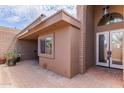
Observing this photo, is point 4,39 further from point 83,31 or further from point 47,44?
point 83,31

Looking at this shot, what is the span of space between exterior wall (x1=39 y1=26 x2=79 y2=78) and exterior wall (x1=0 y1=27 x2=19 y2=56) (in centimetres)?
612

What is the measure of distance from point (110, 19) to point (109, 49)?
1780mm

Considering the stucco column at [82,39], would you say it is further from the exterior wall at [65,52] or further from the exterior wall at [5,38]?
the exterior wall at [5,38]

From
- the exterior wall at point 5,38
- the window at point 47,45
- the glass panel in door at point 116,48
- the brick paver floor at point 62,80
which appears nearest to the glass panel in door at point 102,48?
the glass panel in door at point 116,48

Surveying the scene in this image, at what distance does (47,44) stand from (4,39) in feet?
18.0

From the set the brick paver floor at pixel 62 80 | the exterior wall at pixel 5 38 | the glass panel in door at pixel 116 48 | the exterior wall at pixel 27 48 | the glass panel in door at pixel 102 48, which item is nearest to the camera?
the brick paver floor at pixel 62 80

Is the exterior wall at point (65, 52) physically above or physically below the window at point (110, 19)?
below

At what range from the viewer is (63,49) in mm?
4898

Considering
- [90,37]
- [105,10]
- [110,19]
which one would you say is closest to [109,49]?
[90,37]

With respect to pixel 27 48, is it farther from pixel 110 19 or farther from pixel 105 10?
pixel 110 19

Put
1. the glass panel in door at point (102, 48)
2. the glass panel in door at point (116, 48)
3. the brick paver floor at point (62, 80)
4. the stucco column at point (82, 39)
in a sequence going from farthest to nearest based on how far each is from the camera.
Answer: the glass panel in door at point (102, 48), the glass panel in door at point (116, 48), the stucco column at point (82, 39), the brick paver floor at point (62, 80)

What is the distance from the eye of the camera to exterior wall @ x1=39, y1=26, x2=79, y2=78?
4.58m

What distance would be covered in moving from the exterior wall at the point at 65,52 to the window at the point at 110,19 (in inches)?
97.9

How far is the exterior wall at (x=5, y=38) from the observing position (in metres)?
9.53
